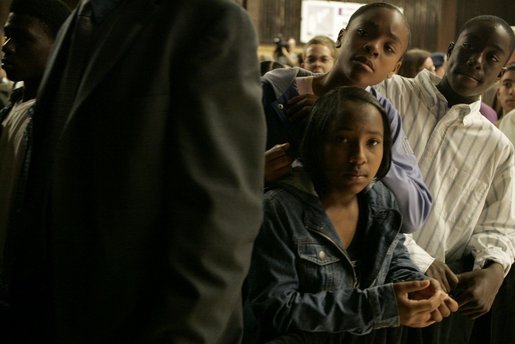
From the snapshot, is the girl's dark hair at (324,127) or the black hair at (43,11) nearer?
the girl's dark hair at (324,127)

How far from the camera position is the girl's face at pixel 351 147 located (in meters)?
1.55

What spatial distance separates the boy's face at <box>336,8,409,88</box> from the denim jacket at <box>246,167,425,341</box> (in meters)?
0.39

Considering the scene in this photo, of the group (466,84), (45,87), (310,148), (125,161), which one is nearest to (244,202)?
(125,161)

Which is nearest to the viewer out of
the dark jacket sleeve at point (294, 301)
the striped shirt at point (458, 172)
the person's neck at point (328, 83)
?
the dark jacket sleeve at point (294, 301)

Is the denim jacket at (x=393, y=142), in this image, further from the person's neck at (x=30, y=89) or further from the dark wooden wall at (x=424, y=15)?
the dark wooden wall at (x=424, y=15)

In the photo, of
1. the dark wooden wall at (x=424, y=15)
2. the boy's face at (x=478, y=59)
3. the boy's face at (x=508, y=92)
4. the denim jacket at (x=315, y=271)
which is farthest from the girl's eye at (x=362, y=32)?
the dark wooden wall at (x=424, y=15)

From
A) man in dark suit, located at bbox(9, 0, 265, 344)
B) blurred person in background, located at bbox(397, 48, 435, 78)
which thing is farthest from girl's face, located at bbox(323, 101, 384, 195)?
blurred person in background, located at bbox(397, 48, 435, 78)

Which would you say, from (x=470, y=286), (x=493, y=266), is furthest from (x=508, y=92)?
(x=470, y=286)

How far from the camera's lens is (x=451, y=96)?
230 centimetres

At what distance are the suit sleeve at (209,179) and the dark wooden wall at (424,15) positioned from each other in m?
8.56

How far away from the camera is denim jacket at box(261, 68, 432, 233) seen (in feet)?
5.53

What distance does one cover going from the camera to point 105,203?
0.94 metres

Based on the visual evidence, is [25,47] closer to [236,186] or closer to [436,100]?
[236,186]

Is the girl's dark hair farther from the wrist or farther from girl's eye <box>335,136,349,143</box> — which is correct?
the wrist
